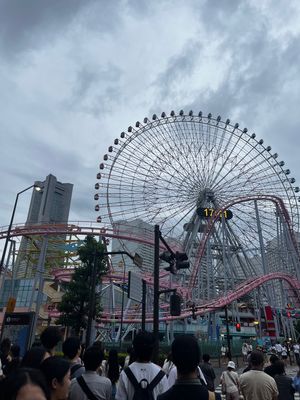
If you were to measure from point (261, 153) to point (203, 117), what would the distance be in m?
7.53

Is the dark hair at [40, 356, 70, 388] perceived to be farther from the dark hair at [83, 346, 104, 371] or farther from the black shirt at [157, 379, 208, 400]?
the dark hair at [83, 346, 104, 371]

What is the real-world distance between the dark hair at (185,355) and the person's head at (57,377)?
915 millimetres

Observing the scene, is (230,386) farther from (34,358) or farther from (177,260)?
(177,260)

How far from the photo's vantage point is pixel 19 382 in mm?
1633

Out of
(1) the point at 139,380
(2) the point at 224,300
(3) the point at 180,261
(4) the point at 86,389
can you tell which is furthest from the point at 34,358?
(2) the point at 224,300

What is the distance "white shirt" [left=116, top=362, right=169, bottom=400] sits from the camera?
11.3ft

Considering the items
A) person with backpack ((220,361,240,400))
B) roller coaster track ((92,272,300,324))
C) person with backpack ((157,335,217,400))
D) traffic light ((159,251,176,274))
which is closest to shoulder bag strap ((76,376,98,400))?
person with backpack ((157,335,217,400))

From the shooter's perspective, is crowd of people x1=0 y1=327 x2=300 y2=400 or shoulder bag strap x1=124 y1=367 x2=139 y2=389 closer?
crowd of people x1=0 y1=327 x2=300 y2=400

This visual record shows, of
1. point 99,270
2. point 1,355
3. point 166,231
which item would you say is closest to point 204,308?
point 166,231

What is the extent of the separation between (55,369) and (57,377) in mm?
62

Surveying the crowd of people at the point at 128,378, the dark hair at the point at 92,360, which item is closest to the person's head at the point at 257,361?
the crowd of people at the point at 128,378

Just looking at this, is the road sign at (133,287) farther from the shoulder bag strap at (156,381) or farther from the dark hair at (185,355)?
the dark hair at (185,355)

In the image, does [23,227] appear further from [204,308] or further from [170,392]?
[170,392]

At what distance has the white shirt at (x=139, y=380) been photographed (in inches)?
136
